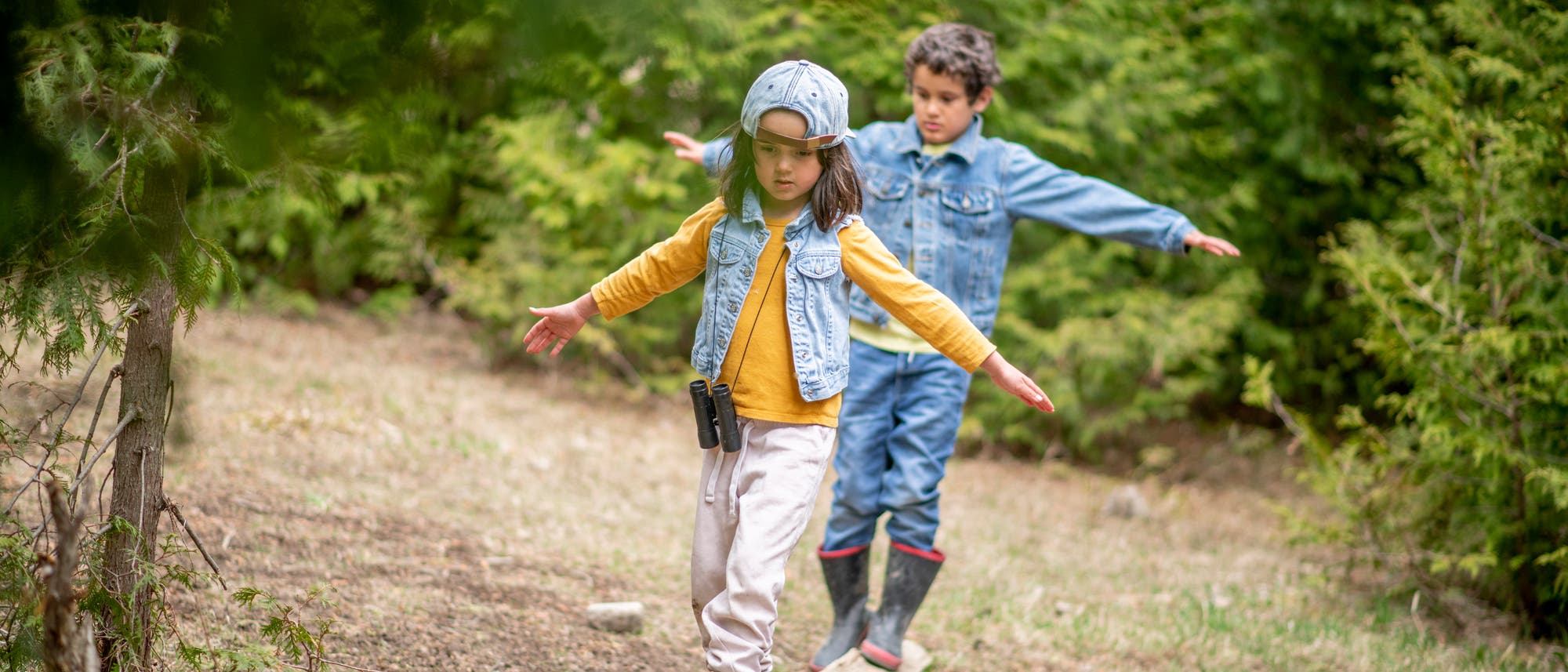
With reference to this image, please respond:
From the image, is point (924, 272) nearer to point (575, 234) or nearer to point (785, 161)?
point (785, 161)

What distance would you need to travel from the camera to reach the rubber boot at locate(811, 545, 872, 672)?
344 centimetres

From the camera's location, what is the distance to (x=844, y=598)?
3480 mm

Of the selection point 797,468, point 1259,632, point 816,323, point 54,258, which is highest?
point 54,258

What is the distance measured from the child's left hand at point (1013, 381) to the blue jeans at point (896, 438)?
2.64ft

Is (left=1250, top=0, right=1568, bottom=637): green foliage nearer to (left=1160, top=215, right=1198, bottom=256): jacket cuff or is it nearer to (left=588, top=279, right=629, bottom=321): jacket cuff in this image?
(left=1160, top=215, right=1198, bottom=256): jacket cuff

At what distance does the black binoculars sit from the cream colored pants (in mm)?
52

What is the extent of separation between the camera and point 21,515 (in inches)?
127

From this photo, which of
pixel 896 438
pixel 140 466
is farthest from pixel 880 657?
pixel 140 466

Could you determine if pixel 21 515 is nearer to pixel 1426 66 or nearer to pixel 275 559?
pixel 275 559

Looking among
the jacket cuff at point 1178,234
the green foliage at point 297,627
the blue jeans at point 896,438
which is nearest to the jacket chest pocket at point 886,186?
the blue jeans at point 896,438

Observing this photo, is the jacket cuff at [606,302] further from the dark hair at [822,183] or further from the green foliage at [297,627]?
the green foliage at [297,627]

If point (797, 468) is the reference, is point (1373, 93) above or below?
above

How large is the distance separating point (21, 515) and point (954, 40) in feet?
9.91

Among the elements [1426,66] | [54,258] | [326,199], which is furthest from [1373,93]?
[54,258]
